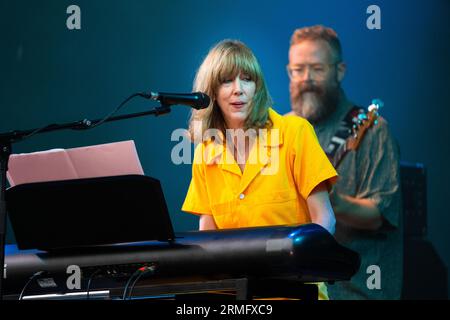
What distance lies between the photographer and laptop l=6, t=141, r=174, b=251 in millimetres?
2273

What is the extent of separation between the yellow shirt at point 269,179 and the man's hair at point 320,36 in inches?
57.6

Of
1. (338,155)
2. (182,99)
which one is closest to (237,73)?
(182,99)

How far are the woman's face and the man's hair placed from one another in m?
1.48

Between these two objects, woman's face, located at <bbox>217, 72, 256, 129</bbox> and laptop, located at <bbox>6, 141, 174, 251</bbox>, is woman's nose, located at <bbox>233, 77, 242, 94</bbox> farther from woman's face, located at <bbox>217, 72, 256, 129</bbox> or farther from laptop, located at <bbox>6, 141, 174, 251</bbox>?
laptop, located at <bbox>6, 141, 174, 251</bbox>

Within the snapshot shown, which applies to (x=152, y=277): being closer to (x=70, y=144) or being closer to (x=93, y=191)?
(x=93, y=191)

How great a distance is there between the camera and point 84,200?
7.59 feet

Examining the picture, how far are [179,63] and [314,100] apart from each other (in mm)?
795

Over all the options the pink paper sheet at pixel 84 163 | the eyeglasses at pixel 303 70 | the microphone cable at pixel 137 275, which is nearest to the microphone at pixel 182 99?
the pink paper sheet at pixel 84 163

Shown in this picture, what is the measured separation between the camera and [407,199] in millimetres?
4297

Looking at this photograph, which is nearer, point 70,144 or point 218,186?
point 218,186

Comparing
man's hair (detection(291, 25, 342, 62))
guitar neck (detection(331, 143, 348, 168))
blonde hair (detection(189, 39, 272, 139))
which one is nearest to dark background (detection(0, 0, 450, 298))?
man's hair (detection(291, 25, 342, 62))

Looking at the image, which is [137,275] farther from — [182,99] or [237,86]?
[237,86]

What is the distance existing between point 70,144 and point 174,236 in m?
2.48
